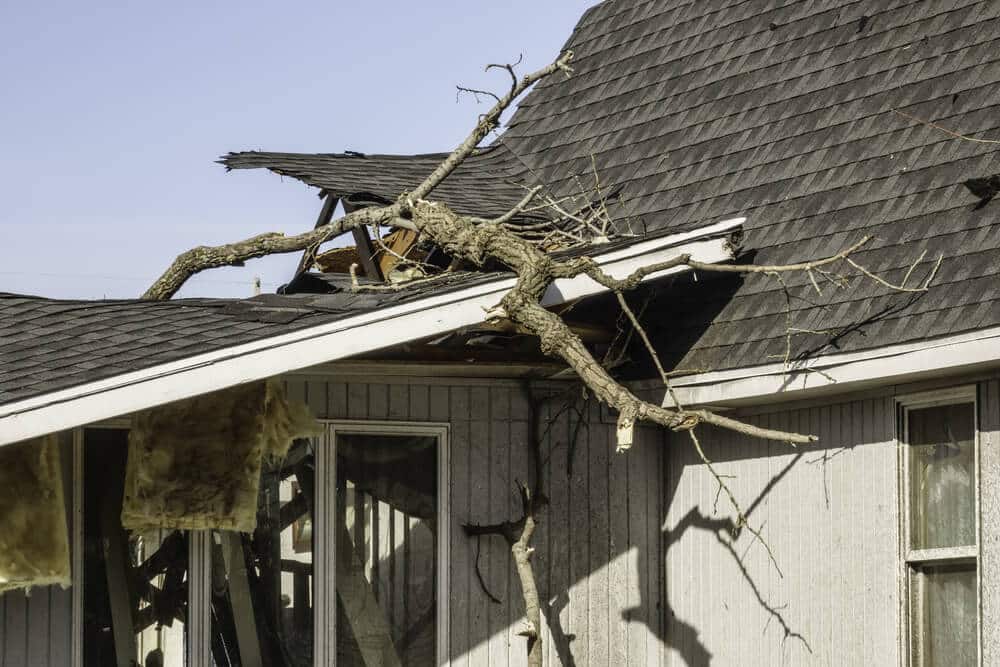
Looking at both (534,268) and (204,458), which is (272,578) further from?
(534,268)

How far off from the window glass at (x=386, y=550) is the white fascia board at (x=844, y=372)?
154cm

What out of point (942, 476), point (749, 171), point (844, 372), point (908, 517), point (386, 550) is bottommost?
point (386, 550)

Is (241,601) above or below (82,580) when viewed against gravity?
below

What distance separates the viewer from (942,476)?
298 inches

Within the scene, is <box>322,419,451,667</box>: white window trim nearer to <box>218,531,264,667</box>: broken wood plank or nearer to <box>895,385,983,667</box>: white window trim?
<box>218,531,264,667</box>: broken wood plank

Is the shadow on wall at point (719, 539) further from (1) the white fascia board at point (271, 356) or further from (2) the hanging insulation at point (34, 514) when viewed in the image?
(2) the hanging insulation at point (34, 514)

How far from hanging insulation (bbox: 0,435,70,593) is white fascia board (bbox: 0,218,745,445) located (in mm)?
1158

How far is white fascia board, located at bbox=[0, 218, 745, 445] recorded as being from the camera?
670cm

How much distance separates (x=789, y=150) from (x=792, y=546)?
2501 millimetres

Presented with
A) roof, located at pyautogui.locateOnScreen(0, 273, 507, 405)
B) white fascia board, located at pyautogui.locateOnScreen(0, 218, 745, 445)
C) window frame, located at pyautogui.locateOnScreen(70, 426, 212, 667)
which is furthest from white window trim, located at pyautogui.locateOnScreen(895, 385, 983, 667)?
window frame, located at pyautogui.locateOnScreen(70, 426, 212, 667)

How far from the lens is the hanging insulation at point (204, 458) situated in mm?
8039

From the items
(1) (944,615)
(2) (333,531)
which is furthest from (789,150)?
(2) (333,531)

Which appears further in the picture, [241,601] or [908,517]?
[241,601]

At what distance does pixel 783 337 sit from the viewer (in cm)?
823
